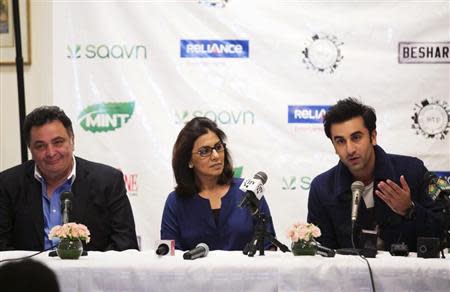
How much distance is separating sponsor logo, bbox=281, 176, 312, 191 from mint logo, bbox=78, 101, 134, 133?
112 cm

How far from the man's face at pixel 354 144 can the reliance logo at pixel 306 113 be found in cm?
98

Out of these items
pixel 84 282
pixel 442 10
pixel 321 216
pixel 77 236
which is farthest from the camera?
pixel 442 10

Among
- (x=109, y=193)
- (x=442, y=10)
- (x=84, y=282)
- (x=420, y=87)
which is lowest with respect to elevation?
(x=84, y=282)

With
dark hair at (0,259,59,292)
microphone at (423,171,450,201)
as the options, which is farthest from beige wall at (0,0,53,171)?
dark hair at (0,259,59,292)

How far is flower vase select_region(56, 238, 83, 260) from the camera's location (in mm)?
2855

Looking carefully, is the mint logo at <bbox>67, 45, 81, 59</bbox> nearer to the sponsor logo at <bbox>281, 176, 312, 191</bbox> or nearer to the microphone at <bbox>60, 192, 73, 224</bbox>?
the sponsor logo at <bbox>281, 176, 312, 191</bbox>

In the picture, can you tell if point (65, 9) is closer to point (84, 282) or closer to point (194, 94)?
point (194, 94)

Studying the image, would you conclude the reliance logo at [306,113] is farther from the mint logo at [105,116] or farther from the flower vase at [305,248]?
the flower vase at [305,248]

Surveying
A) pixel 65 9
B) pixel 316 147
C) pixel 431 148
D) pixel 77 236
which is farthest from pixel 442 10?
pixel 77 236

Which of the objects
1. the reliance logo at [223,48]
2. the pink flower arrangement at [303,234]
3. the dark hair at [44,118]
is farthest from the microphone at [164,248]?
the reliance logo at [223,48]

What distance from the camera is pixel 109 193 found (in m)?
3.67

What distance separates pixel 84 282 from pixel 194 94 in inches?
86.0

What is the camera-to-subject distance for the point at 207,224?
3594 mm

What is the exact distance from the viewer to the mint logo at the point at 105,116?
4715 mm
